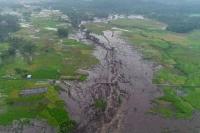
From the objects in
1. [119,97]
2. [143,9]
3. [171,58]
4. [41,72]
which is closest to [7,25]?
[41,72]

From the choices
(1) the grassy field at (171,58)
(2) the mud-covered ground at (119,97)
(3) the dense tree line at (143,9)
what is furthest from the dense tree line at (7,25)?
(2) the mud-covered ground at (119,97)

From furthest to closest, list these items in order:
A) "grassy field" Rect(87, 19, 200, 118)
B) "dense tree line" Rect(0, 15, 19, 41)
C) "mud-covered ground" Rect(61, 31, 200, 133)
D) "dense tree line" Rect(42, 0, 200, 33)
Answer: "dense tree line" Rect(42, 0, 200, 33), "dense tree line" Rect(0, 15, 19, 41), "grassy field" Rect(87, 19, 200, 118), "mud-covered ground" Rect(61, 31, 200, 133)

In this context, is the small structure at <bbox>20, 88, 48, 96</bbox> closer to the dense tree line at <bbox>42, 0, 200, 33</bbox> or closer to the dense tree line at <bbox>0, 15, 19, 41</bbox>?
the dense tree line at <bbox>0, 15, 19, 41</bbox>

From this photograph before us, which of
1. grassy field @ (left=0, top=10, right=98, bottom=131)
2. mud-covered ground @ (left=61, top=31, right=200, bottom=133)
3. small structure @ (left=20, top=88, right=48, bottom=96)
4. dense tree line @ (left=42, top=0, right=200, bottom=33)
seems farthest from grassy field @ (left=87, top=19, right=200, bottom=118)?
small structure @ (left=20, top=88, right=48, bottom=96)

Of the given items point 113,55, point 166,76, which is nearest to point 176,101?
point 166,76

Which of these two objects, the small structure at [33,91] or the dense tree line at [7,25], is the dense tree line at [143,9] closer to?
the dense tree line at [7,25]

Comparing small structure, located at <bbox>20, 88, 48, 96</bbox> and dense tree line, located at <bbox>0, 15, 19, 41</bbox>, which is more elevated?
dense tree line, located at <bbox>0, 15, 19, 41</bbox>

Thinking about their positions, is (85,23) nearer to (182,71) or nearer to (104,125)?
(182,71)
